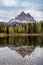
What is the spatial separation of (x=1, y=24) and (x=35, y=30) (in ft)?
2.27

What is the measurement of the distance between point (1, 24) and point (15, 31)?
326 mm

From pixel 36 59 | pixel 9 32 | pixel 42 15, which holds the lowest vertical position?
pixel 36 59

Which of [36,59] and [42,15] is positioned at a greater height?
[42,15]

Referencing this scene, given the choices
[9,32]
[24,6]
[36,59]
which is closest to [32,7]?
[24,6]

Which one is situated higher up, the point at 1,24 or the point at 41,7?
the point at 41,7

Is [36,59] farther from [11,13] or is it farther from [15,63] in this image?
[11,13]

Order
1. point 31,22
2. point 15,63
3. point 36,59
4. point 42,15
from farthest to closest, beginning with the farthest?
point 31,22 < point 42,15 < point 36,59 < point 15,63

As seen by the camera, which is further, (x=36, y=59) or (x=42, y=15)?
(x=42, y=15)

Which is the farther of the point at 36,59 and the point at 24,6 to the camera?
the point at 24,6

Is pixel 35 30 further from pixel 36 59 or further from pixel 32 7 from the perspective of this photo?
pixel 36 59

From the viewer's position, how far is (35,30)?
154 inches

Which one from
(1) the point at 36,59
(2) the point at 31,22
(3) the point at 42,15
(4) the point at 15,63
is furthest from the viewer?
(2) the point at 31,22

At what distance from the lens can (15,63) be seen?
2855 millimetres

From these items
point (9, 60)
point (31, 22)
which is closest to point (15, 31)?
A: point (31, 22)
